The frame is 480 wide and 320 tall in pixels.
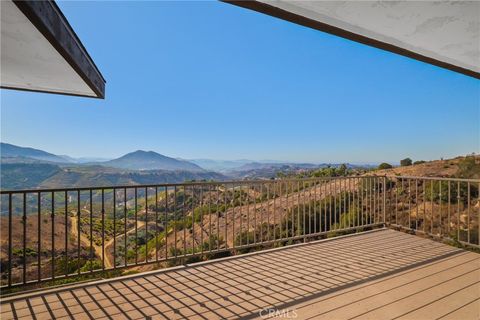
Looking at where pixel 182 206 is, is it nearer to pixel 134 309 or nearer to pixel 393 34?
pixel 134 309

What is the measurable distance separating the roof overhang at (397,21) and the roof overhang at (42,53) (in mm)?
1203

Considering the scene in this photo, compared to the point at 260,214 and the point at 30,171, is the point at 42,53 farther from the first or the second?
the point at 30,171

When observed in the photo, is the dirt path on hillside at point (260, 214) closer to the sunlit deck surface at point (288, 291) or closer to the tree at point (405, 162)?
the sunlit deck surface at point (288, 291)

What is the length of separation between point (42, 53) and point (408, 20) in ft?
9.54

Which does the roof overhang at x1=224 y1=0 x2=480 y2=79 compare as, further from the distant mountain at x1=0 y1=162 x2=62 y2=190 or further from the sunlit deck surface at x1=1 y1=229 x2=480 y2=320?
the distant mountain at x1=0 y1=162 x2=62 y2=190

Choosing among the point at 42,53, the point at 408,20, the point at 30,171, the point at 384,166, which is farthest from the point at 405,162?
the point at 30,171

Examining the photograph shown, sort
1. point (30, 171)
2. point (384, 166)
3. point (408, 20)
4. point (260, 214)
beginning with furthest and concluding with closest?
point (384, 166)
point (30, 171)
point (260, 214)
point (408, 20)

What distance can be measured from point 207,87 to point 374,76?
20.1m

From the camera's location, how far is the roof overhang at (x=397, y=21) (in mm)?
1716

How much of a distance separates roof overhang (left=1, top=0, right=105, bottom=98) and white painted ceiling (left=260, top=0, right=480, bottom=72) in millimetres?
1384

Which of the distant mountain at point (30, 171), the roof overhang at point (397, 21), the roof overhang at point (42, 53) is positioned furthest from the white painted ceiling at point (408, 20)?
the distant mountain at point (30, 171)

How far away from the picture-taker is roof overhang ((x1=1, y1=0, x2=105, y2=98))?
1.50 meters

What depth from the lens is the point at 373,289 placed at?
238 cm

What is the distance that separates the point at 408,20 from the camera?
193cm
